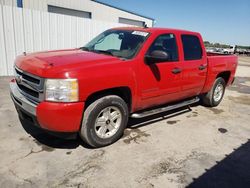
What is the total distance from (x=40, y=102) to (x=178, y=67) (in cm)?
278

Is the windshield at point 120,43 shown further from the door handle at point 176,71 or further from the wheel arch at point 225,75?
the wheel arch at point 225,75

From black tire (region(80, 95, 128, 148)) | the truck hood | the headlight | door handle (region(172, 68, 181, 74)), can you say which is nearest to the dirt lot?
black tire (region(80, 95, 128, 148))

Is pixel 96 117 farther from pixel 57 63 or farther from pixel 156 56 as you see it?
pixel 156 56

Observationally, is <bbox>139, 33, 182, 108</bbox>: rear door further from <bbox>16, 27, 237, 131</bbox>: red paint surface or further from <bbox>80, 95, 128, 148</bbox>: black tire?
<bbox>80, 95, 128, 148</bbox>: black tire

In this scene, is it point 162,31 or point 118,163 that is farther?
point 162,31

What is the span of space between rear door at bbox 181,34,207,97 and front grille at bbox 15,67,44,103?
2.91 meters

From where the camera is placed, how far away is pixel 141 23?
68.9ft

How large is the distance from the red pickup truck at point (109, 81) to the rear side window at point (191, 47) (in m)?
0.02

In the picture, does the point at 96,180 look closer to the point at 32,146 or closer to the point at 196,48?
the point at 32,146

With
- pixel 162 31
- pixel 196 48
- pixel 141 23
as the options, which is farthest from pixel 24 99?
pixel 141 23

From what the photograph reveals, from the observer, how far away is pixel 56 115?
3170 millimetres

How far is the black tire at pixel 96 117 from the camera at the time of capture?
3.50 meters

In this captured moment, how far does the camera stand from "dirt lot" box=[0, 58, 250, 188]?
3041mm

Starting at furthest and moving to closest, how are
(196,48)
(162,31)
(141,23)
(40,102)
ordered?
(141,23), (196,48), (162,31), (40,102)
